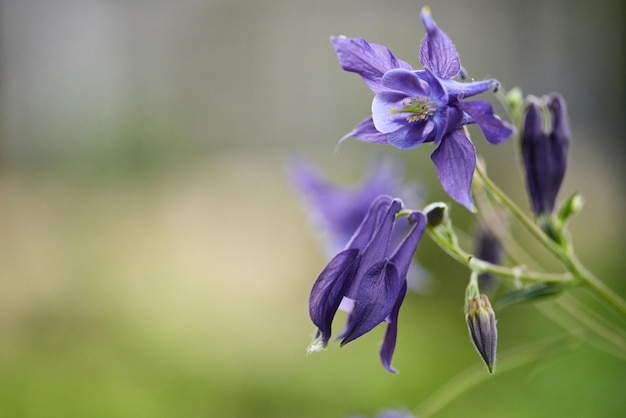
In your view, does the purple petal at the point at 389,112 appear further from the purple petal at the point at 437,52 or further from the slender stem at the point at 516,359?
the slender stem at the point at 516,359

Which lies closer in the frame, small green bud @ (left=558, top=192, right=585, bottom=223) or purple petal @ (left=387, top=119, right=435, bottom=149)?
purple petal @ (left=387, top=119, right=435, bottom=149)

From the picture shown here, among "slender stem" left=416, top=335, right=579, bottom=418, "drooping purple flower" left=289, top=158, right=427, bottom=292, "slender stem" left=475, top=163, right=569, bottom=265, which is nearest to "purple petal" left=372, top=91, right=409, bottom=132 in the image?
"slender stem" left=475, top=163, right=569, bottom=265

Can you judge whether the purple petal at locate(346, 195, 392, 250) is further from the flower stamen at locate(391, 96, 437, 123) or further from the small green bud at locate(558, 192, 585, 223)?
the small green bud at locate(558, 192, 585, 223)

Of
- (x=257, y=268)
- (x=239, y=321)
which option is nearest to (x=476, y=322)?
(x=239, y=321)

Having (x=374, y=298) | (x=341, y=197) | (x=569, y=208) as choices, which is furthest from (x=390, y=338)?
(x=341, y=197)

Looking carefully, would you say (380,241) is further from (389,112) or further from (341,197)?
(341,197)
